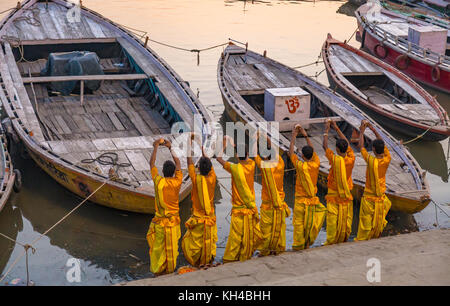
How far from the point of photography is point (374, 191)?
7.86 meters

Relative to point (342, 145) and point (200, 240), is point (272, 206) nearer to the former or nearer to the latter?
point (200, 240)

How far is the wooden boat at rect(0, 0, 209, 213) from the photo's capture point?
9.18 meters

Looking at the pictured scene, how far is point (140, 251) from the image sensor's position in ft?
28.7

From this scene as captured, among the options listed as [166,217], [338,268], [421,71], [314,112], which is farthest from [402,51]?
[166,217]

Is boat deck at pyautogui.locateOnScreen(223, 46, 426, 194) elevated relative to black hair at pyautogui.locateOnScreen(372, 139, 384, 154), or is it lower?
lower

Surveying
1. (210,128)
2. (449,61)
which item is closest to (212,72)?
(449,61)

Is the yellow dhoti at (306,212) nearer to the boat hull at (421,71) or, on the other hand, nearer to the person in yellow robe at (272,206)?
the person in yellow robe at (272,206)

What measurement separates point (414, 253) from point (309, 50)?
1495 cm

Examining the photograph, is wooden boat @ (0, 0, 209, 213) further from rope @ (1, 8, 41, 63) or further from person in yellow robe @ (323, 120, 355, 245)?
person in yellow robe @ (323, 120, 355, 245)

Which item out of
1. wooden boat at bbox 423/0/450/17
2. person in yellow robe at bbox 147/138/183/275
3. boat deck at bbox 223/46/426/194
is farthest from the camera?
wooden boat at bbox 423/0/450/17

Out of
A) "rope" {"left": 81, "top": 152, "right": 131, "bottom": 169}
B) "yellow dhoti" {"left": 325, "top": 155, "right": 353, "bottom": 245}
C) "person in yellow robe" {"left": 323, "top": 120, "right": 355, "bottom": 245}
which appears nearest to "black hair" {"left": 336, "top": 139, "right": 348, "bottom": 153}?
"person in yellow robe" {"left": 323, "top": 120, "right": 355, "bottom": 245}

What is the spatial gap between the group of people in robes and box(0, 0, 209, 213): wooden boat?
5.44 feet

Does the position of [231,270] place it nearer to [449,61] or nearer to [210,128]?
[210,128]

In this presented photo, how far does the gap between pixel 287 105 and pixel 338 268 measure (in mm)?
5632
